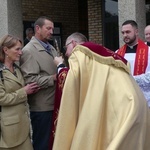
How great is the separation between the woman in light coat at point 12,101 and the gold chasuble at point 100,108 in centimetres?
155

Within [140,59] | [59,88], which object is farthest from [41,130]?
[140,59]

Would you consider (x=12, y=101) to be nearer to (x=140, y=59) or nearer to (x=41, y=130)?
(x=41, y=130)

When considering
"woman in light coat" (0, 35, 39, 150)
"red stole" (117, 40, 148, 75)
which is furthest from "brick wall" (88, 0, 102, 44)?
"woman in light coat" (0, 35, 39, 150)

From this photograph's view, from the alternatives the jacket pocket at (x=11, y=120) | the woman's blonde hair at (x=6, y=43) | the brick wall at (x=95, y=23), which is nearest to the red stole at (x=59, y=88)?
the jacket pocket at (x=11, y=120)

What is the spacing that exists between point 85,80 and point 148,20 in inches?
284

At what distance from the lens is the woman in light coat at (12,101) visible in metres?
4.24

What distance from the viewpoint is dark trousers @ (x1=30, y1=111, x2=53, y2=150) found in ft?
15.3

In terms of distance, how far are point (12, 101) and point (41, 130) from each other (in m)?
0.65

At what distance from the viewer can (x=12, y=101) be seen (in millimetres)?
4234

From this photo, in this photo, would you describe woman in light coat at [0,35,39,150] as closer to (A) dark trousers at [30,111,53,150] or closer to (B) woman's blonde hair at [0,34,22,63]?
(B) woman's blonde hair at [0,34,22,63]

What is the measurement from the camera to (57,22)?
39.7 ft

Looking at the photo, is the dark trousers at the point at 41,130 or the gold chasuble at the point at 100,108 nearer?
the gold chasuble at the point at 100,108

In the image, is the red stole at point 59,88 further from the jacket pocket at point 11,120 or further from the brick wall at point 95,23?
the brick wall at point 95,23

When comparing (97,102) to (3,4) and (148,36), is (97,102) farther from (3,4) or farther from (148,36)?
(3,4)
